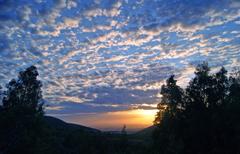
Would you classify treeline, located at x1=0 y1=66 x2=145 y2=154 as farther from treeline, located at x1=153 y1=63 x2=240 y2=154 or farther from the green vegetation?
treeline, located at x1=153 y1=63 x2=240 y2=154

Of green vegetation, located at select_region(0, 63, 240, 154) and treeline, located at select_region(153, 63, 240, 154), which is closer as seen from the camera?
green vegetation, located at select_region(0, 63, 240, 154)

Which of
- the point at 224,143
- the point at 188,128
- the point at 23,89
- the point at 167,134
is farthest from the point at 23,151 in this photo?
the point at 224,143

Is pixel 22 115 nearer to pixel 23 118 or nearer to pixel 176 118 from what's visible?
pixel 23 118

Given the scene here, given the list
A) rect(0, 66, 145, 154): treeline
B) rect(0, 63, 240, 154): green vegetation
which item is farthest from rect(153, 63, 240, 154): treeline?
rect(0, 66, 145, 154): treeline

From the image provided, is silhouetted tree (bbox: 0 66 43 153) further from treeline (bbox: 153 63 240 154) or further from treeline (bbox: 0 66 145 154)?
treeline (bbox: 153 63 240 154)

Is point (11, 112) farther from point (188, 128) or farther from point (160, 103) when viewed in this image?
point (188, 128)

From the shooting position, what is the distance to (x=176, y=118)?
54938 millimetres

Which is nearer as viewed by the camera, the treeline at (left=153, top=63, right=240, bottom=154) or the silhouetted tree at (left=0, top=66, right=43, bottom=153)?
the silhouetted tree at (left=0, top=66, right=43, bottom=153)

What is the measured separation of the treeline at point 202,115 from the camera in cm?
5181

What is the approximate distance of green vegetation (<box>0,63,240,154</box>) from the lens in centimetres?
4497

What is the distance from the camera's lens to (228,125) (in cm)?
5297

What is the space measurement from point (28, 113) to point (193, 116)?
29720mm

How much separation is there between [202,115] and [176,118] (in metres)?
5.18

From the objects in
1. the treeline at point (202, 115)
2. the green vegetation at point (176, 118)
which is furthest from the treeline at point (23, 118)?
the treeline at point (202, 115)
